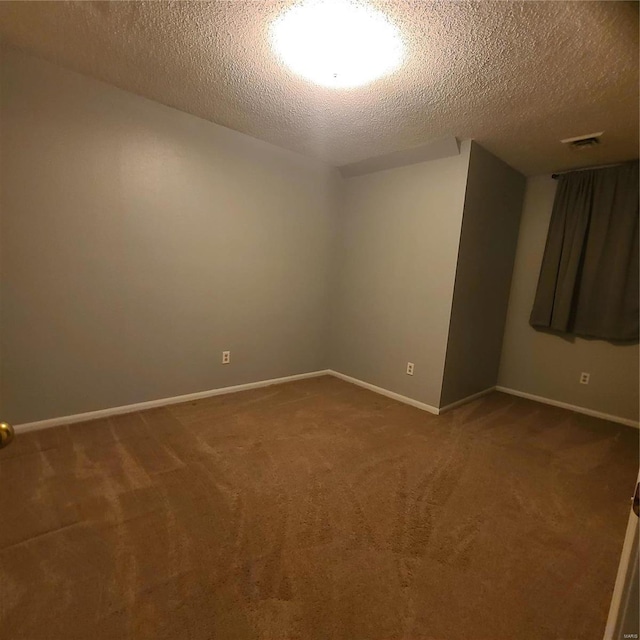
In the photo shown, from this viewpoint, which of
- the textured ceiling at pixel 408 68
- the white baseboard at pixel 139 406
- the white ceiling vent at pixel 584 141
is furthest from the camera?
the white ceiling vent at pixel 584 141

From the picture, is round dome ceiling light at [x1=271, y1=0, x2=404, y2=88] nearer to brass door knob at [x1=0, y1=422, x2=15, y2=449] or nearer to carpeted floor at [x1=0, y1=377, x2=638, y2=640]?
brass door knob at [x1=0, y1=422, x2=15, y2=449]

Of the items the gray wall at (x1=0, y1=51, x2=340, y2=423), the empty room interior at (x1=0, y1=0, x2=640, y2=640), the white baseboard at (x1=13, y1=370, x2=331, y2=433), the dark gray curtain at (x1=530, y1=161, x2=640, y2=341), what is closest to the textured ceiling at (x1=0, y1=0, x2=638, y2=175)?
the empty room interior at (x1=0, y1=0, x2=640, y2=640)

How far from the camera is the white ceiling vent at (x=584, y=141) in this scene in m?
2.41

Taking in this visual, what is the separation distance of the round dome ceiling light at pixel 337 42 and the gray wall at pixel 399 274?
126cm

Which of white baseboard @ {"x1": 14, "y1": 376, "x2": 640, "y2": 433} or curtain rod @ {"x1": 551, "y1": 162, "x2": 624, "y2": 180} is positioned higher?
curtain rod @ {"x1": 551, "y1": 162, "x2": 624, "y2": 180}

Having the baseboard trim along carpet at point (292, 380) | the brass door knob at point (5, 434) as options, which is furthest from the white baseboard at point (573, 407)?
the brass door knob at point (5, 434)

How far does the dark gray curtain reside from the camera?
2873mm

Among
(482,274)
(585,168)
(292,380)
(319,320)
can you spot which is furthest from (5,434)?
(585,168)

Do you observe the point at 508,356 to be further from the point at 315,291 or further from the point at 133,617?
the point at 133,617

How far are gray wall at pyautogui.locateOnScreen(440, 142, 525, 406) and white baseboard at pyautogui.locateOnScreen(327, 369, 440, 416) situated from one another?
134 mm

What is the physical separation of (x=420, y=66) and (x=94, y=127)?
81.1 inches

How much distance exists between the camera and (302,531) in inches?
59.0

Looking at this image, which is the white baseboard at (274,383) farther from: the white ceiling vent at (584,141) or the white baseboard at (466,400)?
the white ceiling vent at (584,141)

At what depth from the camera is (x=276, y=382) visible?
346 cm
